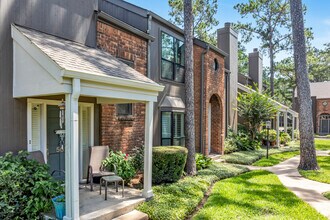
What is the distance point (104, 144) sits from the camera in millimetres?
7734

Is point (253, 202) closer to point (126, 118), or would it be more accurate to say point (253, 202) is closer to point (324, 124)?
point (126, 118)

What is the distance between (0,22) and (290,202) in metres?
8.11

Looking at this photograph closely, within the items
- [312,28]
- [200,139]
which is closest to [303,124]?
[200,139]

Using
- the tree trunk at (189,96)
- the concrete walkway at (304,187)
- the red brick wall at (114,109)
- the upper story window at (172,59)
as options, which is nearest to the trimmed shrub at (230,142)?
the concrete walkway at (304,187)

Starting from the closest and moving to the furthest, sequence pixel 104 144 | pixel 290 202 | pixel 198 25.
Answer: pixel 290 202, pixel 104 144, pixel 198 25

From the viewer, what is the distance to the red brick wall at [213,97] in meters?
13.0

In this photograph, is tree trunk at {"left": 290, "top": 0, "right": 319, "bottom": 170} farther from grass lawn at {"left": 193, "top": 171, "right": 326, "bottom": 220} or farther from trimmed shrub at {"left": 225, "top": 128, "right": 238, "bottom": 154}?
trimmed shrub at {"left": 225, "top": 128, "right": 238, "bottom": 154}

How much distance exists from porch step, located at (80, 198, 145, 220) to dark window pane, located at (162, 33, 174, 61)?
275 inches

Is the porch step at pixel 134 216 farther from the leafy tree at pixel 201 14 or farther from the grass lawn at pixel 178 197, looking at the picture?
the leafy tree at pixel 201 14

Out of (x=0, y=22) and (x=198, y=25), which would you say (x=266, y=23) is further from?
(x=0, y=22)

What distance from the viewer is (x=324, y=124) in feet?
125

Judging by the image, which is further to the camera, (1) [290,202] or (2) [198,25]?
(2) [198,25]

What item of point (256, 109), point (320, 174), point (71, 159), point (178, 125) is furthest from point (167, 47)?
point (256, 109)

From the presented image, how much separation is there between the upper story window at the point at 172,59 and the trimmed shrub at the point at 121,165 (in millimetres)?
4858
